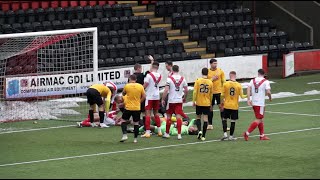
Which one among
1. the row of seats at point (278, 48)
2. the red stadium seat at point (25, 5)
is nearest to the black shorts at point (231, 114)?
the row of seats at point (278, 48)

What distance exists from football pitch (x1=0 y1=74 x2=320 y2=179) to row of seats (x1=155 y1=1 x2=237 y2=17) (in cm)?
1495

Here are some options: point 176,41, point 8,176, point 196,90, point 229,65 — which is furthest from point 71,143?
point 176,41

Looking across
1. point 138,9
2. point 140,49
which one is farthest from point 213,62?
point 138,9

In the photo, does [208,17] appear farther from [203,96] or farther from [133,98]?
[133,98]

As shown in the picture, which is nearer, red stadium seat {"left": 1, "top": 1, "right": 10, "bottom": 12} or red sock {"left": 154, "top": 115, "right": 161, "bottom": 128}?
red sock {"left": 154, "top": 115, "right": 161, "bottom": 128}

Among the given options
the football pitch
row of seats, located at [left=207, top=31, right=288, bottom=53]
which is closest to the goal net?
the football pitch

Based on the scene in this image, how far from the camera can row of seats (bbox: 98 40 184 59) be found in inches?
1553

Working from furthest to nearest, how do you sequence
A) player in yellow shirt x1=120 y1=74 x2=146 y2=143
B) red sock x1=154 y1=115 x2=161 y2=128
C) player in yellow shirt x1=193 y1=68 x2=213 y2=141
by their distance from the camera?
red sock x1=154 y1=115 x2=161 y2=128 < player in yellow shirt x1=193 y1=68 x2=213 y2=141 < player in yellow shirt x1=120 y1=74 x2=146 y2=143

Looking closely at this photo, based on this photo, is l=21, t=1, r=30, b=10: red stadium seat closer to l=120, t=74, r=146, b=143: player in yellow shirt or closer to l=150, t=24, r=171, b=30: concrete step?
l=150, t=24, r=171, b=30: concrete step

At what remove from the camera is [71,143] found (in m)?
24.6

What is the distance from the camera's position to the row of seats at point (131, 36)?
4034cm

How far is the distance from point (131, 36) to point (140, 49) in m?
1.21

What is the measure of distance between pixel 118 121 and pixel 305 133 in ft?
18.6

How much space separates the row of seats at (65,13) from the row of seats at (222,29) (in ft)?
9.98
